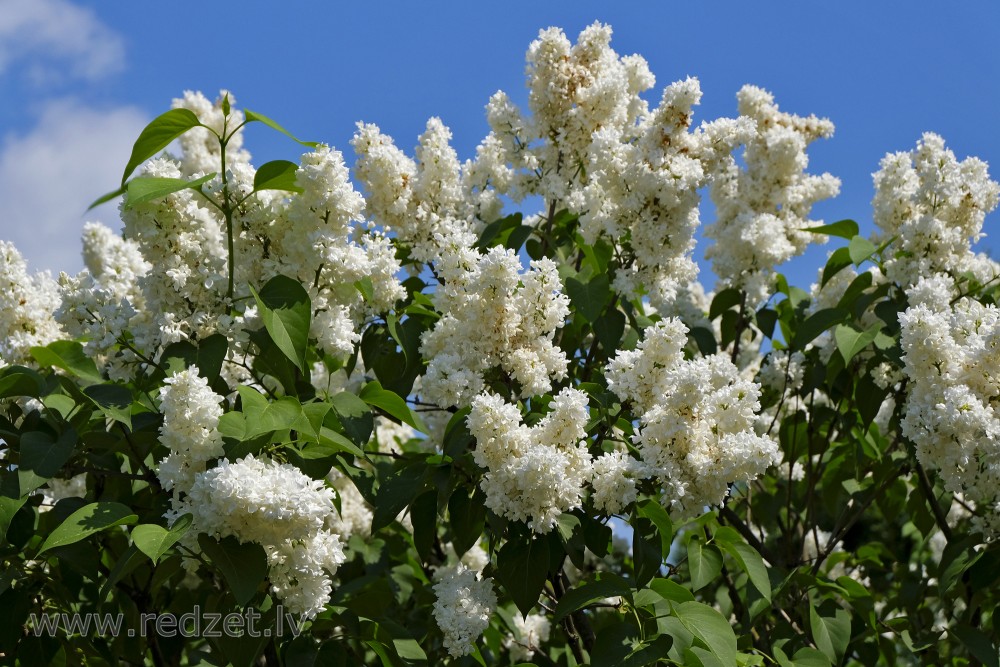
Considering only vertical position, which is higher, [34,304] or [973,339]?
[34,304]

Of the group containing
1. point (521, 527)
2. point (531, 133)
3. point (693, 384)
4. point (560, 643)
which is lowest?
point (560, 643)

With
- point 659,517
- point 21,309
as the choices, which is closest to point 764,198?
point 659,517

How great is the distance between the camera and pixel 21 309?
351 centimetres

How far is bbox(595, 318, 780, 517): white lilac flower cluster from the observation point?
264 cm

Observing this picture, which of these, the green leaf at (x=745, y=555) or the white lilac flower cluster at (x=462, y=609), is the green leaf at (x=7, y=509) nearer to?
the white lilac flower cluster at (x=462, y=609)

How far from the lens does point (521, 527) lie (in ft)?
8.95

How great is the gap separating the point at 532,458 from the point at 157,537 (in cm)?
93

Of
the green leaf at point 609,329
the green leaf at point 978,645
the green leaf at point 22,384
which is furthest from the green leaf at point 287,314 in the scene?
the green leaf at point 978,645

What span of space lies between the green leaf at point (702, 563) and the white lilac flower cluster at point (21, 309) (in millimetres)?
2375

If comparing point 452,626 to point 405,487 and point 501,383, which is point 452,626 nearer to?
point 405,487

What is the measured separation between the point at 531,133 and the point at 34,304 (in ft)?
6.65

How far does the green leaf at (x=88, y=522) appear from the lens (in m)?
2.32

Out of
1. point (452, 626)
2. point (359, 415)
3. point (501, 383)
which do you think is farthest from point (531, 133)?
point (452, 626)

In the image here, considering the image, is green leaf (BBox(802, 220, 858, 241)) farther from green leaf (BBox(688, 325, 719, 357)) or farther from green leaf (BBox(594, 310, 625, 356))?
green leaf (BBox(594, 310, 625, 356))
